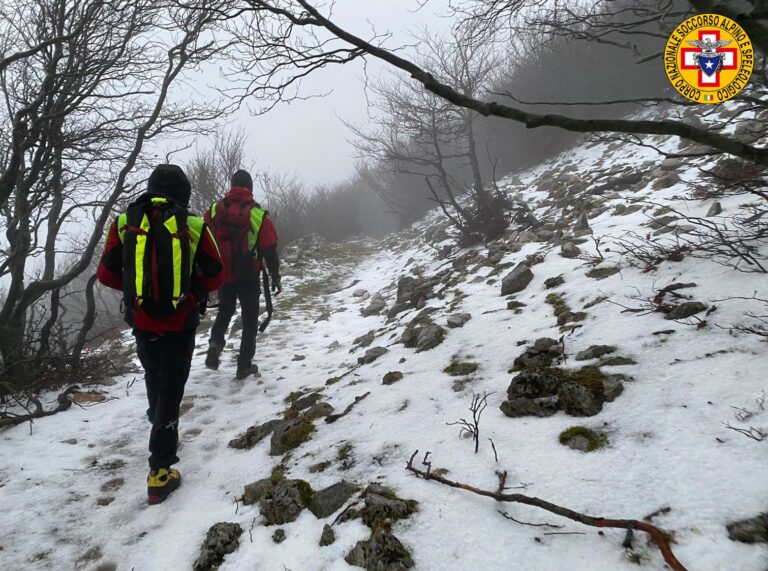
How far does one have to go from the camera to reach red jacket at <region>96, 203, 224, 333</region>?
225 centimetres

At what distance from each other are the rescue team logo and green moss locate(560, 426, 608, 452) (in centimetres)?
245

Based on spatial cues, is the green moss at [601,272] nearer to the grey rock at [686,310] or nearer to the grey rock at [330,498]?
the grey rock at [686,310]

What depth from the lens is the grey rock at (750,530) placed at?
3.50 ft

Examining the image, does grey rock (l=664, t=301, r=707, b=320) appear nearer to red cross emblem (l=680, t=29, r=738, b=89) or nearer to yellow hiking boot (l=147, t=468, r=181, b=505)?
red cross emblem (l=680, t=29, r=738, b=89)

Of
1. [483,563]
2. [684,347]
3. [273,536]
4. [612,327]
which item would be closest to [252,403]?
[273,536]

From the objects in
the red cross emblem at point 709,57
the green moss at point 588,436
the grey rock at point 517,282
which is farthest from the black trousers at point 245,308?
the red cross emblem at point 709,57

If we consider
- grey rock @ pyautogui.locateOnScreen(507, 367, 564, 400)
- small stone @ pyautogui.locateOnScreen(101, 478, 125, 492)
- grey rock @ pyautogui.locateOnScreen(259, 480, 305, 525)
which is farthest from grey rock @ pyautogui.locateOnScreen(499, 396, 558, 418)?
small stone @ pyautogui.locateOnScreen(101, 478, 125, 492)

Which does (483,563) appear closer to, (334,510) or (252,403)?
(334,510)

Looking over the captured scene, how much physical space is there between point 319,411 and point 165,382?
0.99 m

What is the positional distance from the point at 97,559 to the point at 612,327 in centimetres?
302

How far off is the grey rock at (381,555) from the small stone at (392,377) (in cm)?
145

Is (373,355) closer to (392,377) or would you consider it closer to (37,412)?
(392,377)

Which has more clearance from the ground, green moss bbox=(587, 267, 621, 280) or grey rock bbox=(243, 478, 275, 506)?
green moss bbox=(587, 267, 621, 280)

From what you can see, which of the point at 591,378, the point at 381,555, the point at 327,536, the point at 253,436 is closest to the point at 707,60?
the point at 591,378
